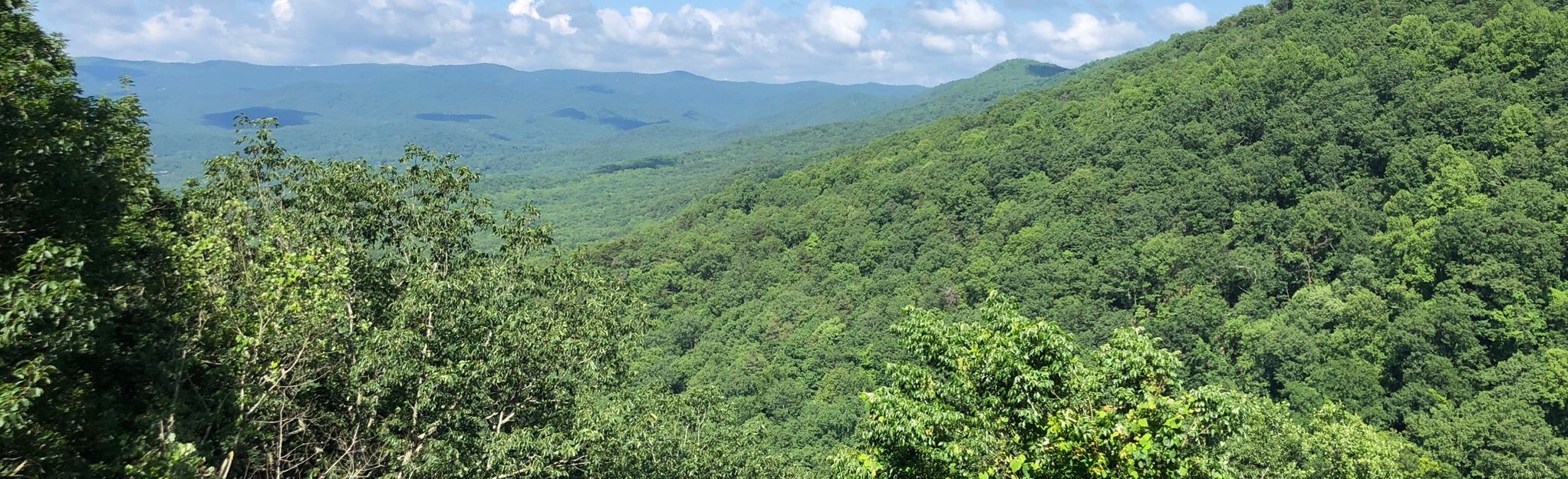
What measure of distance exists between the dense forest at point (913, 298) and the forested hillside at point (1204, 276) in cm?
14

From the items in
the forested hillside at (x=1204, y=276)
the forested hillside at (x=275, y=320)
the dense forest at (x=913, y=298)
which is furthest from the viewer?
the forested hillside at (x=1204, y=276)

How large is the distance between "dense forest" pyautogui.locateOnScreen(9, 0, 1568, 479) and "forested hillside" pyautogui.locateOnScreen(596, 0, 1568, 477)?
5.4 inches

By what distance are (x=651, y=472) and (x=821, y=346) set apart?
4087 cm

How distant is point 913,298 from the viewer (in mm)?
58438

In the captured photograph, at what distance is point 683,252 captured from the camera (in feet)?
260

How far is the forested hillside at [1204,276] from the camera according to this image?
8805mm

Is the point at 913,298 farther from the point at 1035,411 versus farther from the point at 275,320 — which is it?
the point at 275,320

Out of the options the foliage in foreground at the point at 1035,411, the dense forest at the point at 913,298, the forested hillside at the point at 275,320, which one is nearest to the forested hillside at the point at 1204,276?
the foliage in foreground at the point at 1035,411

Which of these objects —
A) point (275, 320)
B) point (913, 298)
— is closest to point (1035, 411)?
point (275, 320)

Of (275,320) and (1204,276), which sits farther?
(1204,276)

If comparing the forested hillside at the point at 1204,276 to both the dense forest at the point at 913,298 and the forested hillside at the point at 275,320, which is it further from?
the forested hillside at the point at 275,320

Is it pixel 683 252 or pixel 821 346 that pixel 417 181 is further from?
pixel 683 252

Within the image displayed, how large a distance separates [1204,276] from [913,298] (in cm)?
1953

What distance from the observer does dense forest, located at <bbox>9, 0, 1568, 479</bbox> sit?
695 cm
